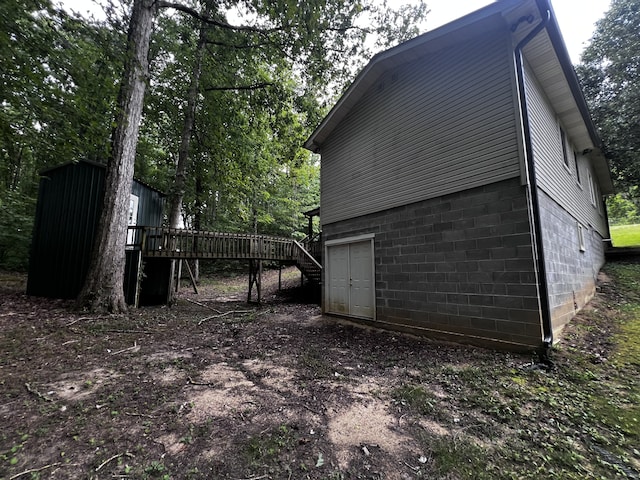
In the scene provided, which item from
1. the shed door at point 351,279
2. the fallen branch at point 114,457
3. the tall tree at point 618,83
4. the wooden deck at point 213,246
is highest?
the tall tree at point 618,83

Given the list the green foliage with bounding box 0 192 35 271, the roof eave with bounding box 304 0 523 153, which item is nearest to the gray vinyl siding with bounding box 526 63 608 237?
the roof eave with bounding box 304 0 523 153

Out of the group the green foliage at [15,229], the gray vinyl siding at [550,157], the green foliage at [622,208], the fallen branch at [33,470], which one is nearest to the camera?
the fallen branch at [33,470]

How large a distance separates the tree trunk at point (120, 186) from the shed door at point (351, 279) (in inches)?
208

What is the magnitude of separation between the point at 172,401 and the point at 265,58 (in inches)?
469

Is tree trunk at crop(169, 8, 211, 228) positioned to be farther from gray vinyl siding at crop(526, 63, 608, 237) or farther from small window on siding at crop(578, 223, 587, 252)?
small window on siding at crop(578, 223, 587, 252)

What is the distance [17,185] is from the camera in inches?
703

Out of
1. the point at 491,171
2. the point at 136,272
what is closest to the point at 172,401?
the point at 491,171

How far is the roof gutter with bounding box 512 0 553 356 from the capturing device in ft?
14.2

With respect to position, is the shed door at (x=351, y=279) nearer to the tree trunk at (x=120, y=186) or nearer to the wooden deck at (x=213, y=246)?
the wooden deck at (x=213, y=246)

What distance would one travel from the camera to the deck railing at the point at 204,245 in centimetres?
870

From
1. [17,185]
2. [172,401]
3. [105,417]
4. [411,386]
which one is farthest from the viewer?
[17,185]

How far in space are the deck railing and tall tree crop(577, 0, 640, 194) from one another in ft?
54.2

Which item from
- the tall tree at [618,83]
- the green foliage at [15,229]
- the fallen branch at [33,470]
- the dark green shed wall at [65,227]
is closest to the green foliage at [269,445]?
the fallen branch at [33,470]

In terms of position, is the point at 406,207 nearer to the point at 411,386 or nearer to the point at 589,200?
the point at 411,386
